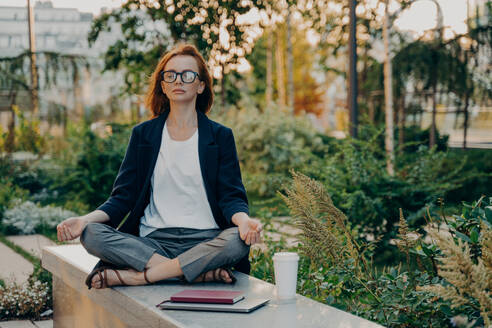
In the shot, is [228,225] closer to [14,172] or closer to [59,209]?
[59,209]

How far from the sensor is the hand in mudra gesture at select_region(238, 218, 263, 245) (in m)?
2.98

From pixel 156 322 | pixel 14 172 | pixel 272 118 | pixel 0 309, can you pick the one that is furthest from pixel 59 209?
A: pixel 156 322

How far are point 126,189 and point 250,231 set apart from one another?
89 centimetres

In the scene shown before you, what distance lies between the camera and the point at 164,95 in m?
3.76

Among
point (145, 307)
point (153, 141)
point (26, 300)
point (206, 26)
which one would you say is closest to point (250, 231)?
point (145, 307)

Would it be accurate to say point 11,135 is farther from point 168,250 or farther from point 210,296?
point 210,296

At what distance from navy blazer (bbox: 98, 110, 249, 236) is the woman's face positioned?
17 centimetres

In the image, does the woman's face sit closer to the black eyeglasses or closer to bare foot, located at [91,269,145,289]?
the black eyeglasses

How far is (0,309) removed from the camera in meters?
4.20

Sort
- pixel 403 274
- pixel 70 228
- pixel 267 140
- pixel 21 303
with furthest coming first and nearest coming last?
pixel 267 140, pixel 21 303, pixel 70 228, pixel 403 274

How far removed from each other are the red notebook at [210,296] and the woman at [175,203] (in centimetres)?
29

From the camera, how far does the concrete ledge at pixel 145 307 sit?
2.35 meters

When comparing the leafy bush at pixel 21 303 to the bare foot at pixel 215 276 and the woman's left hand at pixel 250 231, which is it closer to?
the bare foot at pixel 215 276

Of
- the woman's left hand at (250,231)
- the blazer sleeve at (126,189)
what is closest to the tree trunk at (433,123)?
the blazer sleeve at (126,189)
